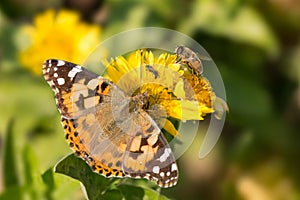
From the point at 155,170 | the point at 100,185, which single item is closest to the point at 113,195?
the point at 100,185

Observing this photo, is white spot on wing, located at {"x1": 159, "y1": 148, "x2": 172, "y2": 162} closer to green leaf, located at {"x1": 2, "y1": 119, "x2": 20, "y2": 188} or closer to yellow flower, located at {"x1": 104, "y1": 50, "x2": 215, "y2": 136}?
yellow flower, located at {"x1": 104, "y1": 50, "x2": 215, "y2": 136}

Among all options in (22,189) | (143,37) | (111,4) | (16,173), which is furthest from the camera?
(111,4)

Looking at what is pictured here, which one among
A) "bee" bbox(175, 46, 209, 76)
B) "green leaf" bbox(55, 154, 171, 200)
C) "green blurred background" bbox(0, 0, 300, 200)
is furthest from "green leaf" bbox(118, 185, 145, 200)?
"green blurred background" bbox(0, 0, 300, 200)

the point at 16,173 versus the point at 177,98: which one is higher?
the point at 177,98

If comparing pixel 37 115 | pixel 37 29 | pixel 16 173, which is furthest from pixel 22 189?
pixel 37 29

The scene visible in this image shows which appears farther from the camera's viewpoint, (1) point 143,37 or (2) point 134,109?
(1) point 143,37

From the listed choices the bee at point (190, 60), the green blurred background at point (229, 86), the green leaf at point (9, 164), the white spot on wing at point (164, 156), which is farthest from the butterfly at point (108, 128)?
the green blurred background at point (229, 86)

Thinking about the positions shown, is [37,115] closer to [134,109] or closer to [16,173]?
[16,173]
